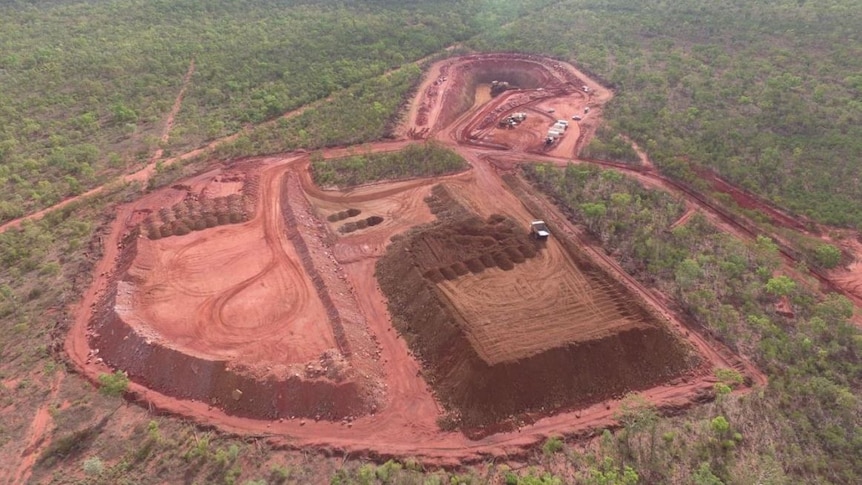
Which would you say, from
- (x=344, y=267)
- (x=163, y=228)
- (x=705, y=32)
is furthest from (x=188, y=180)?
(x=705, y=32)

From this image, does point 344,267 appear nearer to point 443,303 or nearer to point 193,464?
point 443,303

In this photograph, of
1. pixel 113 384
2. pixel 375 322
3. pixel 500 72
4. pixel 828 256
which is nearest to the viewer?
pixel 113 384

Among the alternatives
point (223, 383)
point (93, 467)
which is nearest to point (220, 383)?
point (223, 383)

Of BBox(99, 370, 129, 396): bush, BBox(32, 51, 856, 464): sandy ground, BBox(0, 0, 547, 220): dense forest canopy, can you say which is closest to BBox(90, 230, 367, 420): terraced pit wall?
BBox(32, 51, 856, 464): sandy ground

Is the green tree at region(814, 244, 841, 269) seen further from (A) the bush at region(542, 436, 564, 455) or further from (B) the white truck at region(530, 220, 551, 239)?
(A) the bush at region(542, 436, 564, 455)

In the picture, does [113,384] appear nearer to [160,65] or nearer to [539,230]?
[539,230]

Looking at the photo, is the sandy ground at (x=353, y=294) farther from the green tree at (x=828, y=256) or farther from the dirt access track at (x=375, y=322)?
the green tree at (x=828, y=256)
